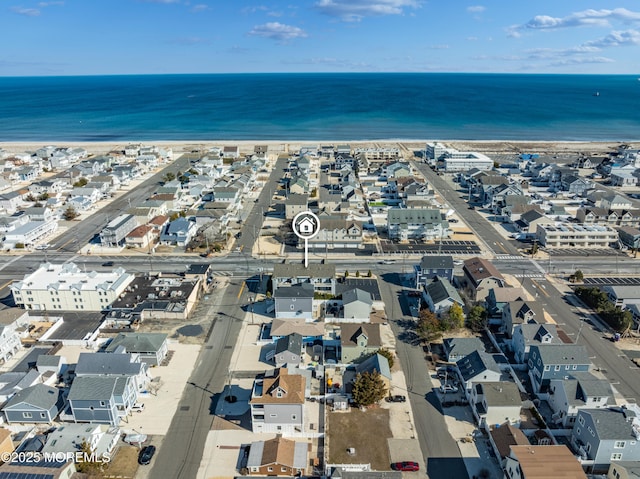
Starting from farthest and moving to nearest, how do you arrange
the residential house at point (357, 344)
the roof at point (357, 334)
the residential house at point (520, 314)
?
the residential house at point (520, 314) < the roof at point (357, 334) < the residential house at point (357, 344)

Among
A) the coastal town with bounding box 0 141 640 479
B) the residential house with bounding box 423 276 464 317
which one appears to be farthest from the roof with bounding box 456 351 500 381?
the residential house with bounding box 423 276 464 317

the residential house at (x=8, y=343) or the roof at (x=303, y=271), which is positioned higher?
the roof at (x=303, y=271)

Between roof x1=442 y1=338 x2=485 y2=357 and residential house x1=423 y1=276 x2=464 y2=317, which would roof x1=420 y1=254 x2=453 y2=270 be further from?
roof x1=442 y1=338 x2=485 y2=357

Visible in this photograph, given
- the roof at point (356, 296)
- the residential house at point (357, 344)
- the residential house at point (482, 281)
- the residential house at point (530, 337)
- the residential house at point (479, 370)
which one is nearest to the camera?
the residential house at point (479, 370)

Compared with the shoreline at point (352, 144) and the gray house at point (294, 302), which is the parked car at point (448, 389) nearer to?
the gray house at point (294, 302)

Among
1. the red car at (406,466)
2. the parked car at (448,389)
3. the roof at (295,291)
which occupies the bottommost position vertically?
the red car at (406,466)

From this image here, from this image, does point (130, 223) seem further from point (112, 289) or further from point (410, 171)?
point (410, 171)

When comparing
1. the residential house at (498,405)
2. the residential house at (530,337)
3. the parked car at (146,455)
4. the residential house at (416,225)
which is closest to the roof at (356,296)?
the residential house at (530,337)

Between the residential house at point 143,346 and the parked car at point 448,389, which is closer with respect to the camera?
the parked car at point 448,389
